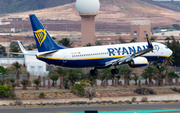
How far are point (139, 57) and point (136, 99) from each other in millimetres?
20350

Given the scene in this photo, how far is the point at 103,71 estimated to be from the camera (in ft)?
328

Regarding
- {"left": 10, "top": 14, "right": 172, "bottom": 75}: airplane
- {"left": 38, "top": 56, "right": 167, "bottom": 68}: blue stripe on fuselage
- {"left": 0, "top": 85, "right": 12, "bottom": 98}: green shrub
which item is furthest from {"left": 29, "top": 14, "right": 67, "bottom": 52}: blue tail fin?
{"left": 0, "top": 85, "right": 12, "bottom": 98}: green shrub

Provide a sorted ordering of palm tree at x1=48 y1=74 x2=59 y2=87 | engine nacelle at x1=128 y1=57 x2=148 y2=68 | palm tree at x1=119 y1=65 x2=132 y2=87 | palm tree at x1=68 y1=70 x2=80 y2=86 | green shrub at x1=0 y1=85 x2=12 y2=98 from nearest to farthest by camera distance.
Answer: engine nacelle at x1=128 y1=57 x2=148 y2=68
green shrub at x1=0 y1=85 x2=12 y2=98
palm tree at x1=48 y1=74 x2=59 y2=87
palm tree at x1=68 y1=70 x2=80 y2=86
palm tree at x1=119 y1=65 x2=132 y2=87

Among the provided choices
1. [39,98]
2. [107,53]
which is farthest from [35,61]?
[107,53]

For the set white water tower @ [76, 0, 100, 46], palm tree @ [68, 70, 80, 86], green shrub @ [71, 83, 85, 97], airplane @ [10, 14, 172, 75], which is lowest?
green shrub @ [71, 83, 85, 97]

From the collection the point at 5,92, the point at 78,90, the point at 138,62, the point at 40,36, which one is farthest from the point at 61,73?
the point at 40,36

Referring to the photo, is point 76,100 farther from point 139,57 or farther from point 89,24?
point 89,24

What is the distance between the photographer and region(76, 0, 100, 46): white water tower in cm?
16175

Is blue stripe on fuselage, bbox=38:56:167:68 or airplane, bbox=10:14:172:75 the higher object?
airplane, bbox=10:14:172:75

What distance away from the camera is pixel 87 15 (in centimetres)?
16588

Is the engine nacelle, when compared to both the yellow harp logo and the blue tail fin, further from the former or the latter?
the yellow harp logo

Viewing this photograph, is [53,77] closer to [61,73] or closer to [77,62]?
[61,73]

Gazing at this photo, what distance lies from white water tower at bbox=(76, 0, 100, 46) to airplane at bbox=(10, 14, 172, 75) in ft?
293

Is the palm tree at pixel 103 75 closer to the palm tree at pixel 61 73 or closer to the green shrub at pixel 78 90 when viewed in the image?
the palm tree at pixel 61 73
